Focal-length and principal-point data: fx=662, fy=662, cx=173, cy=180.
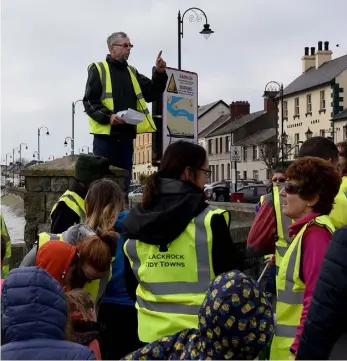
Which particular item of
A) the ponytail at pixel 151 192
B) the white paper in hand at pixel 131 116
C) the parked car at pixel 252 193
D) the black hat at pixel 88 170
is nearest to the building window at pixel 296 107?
the parked car at pixel 252 193

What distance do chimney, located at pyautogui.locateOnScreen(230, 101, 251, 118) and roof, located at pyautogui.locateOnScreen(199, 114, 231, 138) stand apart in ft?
8.94

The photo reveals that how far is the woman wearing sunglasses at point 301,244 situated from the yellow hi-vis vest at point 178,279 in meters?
0.40

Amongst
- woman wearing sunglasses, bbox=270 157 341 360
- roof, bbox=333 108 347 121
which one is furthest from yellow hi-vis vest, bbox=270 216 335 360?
roof, bbox=333 108 347 121

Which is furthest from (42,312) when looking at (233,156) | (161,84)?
(233,156)

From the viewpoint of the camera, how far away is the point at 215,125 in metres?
90.3

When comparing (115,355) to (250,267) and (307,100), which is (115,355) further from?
(307,100)

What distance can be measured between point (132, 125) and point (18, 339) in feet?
14.1

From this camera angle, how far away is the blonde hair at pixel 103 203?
445cm

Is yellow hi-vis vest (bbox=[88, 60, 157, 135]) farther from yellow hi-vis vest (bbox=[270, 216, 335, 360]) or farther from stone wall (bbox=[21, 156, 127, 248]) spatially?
yellow hi-vis vest (bbox=[270, 216, 335, 360])

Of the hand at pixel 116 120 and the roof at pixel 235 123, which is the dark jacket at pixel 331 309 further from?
the roof at pixel 235 123

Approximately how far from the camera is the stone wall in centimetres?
→ 792

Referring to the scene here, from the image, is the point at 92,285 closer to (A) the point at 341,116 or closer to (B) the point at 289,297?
(B) the point at 289,297

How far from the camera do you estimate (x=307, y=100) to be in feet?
212

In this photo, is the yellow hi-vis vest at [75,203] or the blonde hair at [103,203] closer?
the blonde hair at [103,203]
